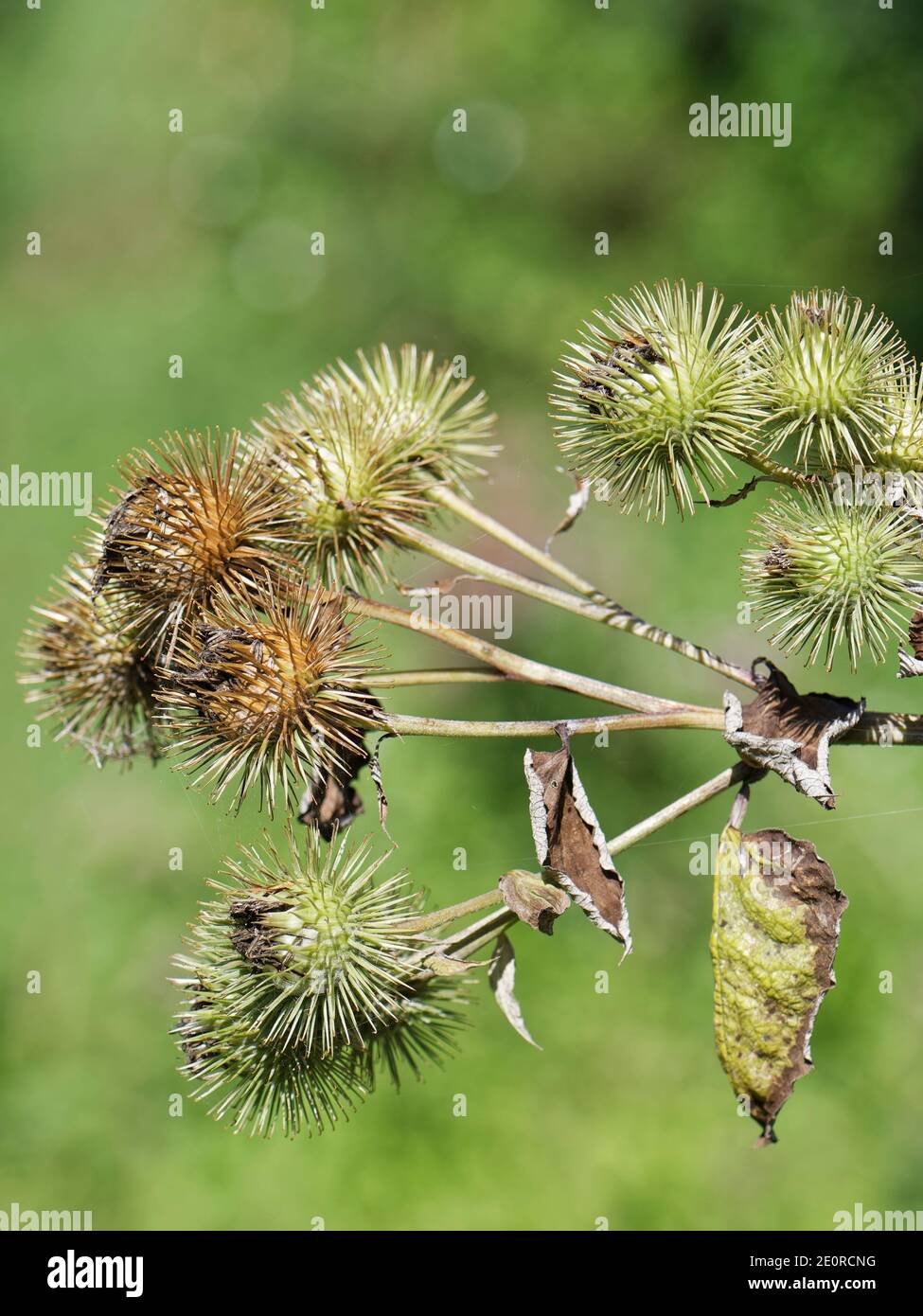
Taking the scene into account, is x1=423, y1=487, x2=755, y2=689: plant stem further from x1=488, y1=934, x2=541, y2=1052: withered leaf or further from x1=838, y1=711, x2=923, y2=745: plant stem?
x1=488, y1=934, x2=541, y2=1052: withered leaf

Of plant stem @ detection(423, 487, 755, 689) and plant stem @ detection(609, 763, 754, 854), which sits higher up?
plant stem @ detection(423, 487, 755, 689)

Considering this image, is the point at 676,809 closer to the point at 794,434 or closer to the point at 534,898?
the point at 534,898

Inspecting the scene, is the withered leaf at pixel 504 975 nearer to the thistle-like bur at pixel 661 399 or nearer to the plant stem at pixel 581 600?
the plant stem at pixel 581 600

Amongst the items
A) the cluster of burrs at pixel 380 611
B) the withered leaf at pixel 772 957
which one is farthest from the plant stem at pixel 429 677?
the withered leaf at pixel 772 957

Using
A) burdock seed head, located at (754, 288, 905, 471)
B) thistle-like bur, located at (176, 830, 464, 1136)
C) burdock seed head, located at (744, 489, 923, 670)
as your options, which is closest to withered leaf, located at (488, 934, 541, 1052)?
thistle-like bur, located at (176, 830, 464, 1136)

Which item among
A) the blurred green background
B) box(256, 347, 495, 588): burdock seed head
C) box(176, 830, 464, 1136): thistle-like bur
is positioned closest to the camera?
box(176, 830, 464, 1136): thistle-like bur

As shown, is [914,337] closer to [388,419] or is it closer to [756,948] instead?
[388,419]

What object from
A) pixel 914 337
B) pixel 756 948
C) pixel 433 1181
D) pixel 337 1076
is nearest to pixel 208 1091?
pixel 337 1076
